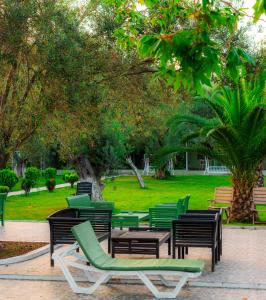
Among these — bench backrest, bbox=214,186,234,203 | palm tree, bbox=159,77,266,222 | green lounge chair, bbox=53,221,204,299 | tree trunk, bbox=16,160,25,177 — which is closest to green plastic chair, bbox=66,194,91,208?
palm tree, bbox=159,77,266,222

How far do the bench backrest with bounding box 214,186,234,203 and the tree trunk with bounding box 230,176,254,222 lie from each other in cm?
30

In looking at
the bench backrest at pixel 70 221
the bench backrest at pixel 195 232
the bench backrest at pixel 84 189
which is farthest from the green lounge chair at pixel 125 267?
the bench backrest at pixel 84 189

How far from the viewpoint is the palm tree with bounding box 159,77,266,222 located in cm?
1792

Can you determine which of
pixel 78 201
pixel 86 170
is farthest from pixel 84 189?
pixel 78 201

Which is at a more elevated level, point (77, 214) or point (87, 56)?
point (87, 56)

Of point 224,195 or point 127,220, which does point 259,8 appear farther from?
point 224,195

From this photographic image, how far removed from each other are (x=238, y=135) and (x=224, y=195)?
2.28 m

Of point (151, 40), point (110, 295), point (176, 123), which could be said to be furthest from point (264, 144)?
point (151, 40)

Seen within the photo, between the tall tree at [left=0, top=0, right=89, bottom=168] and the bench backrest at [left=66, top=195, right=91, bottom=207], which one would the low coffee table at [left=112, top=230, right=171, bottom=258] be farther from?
the bench backrest at [left=66, top=195, right=91, bottom=207]

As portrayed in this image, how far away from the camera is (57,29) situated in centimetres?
1155

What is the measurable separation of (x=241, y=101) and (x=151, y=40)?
13656 mm

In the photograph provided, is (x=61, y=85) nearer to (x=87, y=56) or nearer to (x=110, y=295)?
(x=87, y=56)

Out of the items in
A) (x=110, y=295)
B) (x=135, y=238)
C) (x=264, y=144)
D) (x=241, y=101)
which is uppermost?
(x=241, y=101)

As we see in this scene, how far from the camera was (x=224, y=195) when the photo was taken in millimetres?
19297
